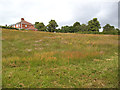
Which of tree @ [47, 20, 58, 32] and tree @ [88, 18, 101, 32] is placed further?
tree @ [47, 20, 58, 32]

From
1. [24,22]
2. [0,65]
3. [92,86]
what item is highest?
[24,22]

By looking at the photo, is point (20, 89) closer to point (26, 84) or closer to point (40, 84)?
point (26, 84)

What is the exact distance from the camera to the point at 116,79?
537cm

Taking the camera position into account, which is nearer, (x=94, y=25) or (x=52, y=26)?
(x=94, y=25)

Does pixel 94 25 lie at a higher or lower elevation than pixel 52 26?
lower

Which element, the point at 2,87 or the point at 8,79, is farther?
the point at 8,79

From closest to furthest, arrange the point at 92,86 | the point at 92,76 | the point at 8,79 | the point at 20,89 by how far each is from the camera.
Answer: the point at 20,89, the point at 92,86, the point at 8,79, the point at 92,76

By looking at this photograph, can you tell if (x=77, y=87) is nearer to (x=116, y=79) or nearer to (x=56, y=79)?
(x=56, y=79)

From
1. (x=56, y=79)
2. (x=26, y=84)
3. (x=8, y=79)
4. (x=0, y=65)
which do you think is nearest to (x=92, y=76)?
(x=56, y=79)

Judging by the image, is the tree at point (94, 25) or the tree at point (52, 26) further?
the tree at point (52, 26)

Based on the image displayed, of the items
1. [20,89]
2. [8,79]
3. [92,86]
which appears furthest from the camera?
[8,79]

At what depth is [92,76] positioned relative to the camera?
19.3ft

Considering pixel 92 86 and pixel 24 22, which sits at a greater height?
pixel 24 22

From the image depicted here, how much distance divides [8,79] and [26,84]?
142 centimetres
